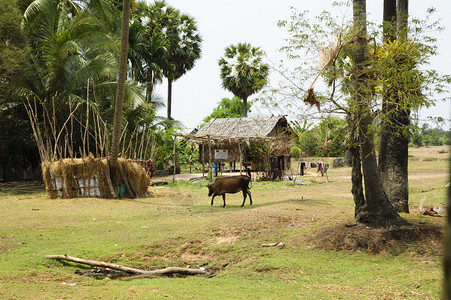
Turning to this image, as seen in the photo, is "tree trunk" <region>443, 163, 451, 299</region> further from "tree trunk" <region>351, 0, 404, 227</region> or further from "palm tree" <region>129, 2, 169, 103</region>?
"palm tree" <region>129, 2, 169, 103</region>

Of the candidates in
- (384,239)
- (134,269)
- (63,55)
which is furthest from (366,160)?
(63,55)

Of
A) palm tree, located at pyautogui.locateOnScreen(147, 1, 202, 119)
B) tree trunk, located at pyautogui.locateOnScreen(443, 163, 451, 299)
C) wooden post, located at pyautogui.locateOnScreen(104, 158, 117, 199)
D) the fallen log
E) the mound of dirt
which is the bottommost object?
the fallen log

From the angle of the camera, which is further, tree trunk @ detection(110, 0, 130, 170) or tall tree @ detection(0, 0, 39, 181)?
tall tree @ detection(0, 0, 39, 181)

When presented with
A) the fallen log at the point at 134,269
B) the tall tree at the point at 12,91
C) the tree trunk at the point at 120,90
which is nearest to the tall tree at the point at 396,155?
the fallen log at the point at 134,269

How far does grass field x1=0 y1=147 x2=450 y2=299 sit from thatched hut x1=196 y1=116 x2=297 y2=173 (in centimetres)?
845

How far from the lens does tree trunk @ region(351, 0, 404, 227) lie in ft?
26.7

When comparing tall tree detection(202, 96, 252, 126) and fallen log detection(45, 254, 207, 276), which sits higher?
tall tree detection(202, 96, 252, 126)

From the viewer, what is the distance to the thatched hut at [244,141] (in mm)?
25156

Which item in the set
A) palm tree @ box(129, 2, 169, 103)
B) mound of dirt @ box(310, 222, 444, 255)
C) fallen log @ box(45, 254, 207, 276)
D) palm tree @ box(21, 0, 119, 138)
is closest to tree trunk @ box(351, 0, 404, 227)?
mound of dirt @ box(310, 222, 444, 255)

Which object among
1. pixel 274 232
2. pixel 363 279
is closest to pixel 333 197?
pixel 274 232

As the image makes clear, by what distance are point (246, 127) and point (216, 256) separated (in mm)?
27402

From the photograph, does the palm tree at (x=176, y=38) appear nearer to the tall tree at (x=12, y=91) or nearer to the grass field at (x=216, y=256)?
the tall tree at (x=12, y=91)

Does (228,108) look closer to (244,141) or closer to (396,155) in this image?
(244,141)

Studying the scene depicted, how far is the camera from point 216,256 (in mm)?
7809
